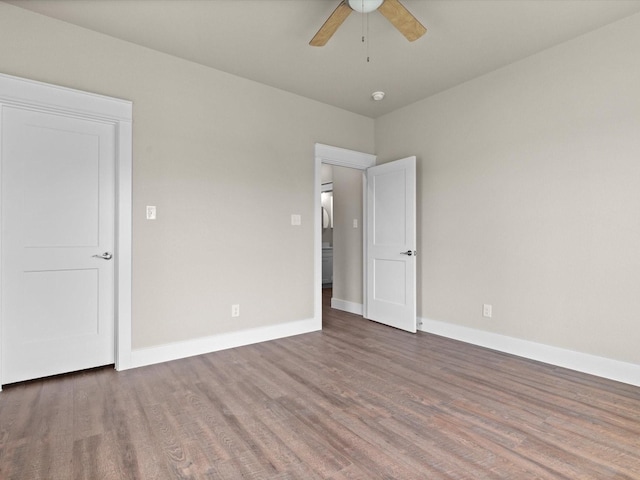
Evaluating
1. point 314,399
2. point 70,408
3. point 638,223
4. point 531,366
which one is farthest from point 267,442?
point 638,223

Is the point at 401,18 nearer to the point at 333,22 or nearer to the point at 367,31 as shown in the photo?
the point at 333,22

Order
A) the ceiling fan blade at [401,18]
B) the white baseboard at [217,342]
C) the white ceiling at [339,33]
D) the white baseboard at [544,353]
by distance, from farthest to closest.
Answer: the white baseboard at [217,342] → the white baseboard at [544,353] → the white ceiling at [339,33] → the ceiling fan blade at [401,18]

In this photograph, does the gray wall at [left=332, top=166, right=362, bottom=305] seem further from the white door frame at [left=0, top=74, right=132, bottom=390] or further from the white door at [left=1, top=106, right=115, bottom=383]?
the white door at [left=1, top=106, right=115, bottom=383]

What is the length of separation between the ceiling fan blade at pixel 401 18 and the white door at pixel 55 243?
230 cm

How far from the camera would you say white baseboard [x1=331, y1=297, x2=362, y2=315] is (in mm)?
4903

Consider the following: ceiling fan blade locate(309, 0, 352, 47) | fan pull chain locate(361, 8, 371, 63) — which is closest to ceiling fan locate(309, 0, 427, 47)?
ceiling fan blade locate(309, 0, 352, 47)

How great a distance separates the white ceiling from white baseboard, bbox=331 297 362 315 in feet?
9.42

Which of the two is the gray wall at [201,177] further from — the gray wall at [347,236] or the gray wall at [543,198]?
the gray wall at [543,198]

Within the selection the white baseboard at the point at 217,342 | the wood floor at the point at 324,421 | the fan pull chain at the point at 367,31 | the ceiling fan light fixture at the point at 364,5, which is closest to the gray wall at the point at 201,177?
the white baseboard at the point at 217,342

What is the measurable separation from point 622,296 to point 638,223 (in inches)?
→ 21.6

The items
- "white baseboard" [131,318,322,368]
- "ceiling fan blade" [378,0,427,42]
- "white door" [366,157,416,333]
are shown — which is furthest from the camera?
"white door" [366,157,416,333]


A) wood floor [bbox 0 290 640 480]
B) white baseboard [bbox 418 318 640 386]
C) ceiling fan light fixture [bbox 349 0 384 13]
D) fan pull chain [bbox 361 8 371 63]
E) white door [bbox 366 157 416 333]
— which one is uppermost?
fan pull chain [bbox 361 8 371 63]

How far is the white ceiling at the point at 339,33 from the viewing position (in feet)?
8.04

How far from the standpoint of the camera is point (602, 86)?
2.73 meters
